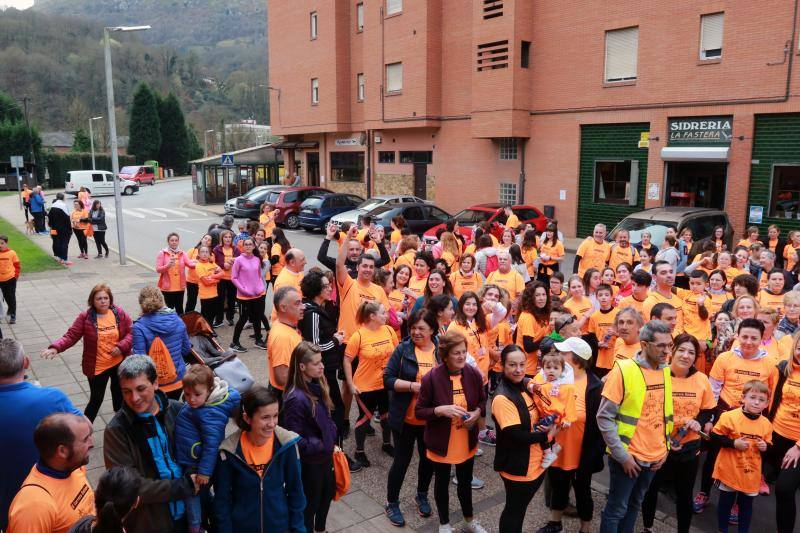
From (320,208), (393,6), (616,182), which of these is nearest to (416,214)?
(320,208)

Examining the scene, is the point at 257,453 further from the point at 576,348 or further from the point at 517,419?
the point at 576,348

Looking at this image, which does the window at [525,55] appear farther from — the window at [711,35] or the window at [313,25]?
the window at [313,25]

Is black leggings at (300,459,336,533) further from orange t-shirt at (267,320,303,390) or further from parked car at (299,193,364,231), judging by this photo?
parked car at (299,193,364,231)

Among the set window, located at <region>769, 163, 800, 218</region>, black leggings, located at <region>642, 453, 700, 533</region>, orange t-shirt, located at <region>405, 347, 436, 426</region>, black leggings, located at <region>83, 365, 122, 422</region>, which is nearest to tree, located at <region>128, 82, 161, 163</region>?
window, located at <region>769, 163, 800, 218</region>

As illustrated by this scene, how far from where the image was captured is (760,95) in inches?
723

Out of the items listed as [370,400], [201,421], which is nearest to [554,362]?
[370,400]

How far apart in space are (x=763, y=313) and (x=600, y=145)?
1824 centimetres

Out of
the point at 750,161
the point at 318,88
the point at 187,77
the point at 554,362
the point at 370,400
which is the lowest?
the point at 370,400

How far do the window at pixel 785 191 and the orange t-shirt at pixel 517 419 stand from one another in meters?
18.0

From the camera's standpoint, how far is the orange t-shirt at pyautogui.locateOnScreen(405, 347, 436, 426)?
195 inches

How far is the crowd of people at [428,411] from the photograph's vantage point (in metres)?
3.55

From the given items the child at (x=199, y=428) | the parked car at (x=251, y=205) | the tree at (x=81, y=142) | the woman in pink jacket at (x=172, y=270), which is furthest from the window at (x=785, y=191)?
the tree at (x=81, y=142)

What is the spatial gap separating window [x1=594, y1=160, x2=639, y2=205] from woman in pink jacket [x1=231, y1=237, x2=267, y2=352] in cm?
1641

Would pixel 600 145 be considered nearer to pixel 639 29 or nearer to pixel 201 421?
pixel 639 29
